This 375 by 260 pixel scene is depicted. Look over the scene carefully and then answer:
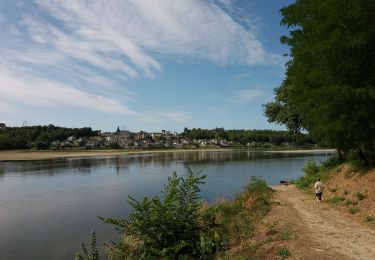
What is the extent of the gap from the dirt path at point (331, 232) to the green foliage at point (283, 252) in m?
0.38

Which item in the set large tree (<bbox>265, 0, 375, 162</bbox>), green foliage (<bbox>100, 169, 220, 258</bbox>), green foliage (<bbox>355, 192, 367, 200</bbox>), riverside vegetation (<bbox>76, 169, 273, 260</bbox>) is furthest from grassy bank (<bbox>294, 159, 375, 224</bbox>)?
green foliage (<bbox>100, 169, 220, 258</bbox>)

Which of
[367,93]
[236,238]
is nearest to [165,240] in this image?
[236,238]

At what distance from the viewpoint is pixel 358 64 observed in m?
18.0

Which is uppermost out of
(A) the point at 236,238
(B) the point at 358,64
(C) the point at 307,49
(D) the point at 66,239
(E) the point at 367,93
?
(C) the point at 307,49

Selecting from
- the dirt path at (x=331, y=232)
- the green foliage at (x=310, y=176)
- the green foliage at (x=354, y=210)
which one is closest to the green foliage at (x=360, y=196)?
the green foliage at (x=354, y=210)

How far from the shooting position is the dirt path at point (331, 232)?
39.0 ft

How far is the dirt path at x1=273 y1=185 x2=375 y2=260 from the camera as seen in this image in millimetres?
11895

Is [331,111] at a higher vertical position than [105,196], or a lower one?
higher

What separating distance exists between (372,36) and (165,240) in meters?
12.1

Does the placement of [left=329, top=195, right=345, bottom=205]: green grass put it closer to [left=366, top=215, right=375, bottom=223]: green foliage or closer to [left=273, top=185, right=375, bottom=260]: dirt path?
[left=273, top=185, right=375, bottom=260]: dirt path

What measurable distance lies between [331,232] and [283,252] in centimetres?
345

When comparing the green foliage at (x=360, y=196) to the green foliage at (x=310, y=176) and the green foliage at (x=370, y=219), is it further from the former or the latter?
the green foliage at (x=310, y=176)

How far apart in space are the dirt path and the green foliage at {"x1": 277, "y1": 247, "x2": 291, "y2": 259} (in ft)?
1.24

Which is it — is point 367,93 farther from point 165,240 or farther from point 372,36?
point 165,240
